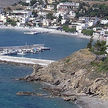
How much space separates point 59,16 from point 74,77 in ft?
105

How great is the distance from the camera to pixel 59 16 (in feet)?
171

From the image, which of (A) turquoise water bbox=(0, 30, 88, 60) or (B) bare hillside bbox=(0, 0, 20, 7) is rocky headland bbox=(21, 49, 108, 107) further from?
(B) bare hillside bbox=(0, 0, 20, 7)

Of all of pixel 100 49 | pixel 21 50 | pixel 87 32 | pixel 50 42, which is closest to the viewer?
pixel 100 49

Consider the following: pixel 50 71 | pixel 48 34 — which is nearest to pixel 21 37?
pixel 48 34

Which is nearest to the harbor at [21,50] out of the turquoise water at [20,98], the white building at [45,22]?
the turquoise water at [20,98]

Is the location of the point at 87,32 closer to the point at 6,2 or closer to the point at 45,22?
the point at 45,22

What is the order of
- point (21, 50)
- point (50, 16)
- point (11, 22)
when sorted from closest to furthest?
point (21, 50), point (11, 22), point (50, 16)

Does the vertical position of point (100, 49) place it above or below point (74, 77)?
above

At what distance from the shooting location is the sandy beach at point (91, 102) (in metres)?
17.9

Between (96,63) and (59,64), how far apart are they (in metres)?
1.97

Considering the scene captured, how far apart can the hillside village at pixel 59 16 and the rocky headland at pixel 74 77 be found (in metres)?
22.1

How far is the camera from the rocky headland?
63.2 feet

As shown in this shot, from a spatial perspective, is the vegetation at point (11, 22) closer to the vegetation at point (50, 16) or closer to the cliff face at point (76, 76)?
the vegetation at point (50, 16)

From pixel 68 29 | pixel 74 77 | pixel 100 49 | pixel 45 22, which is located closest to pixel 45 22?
pixel 45 22
